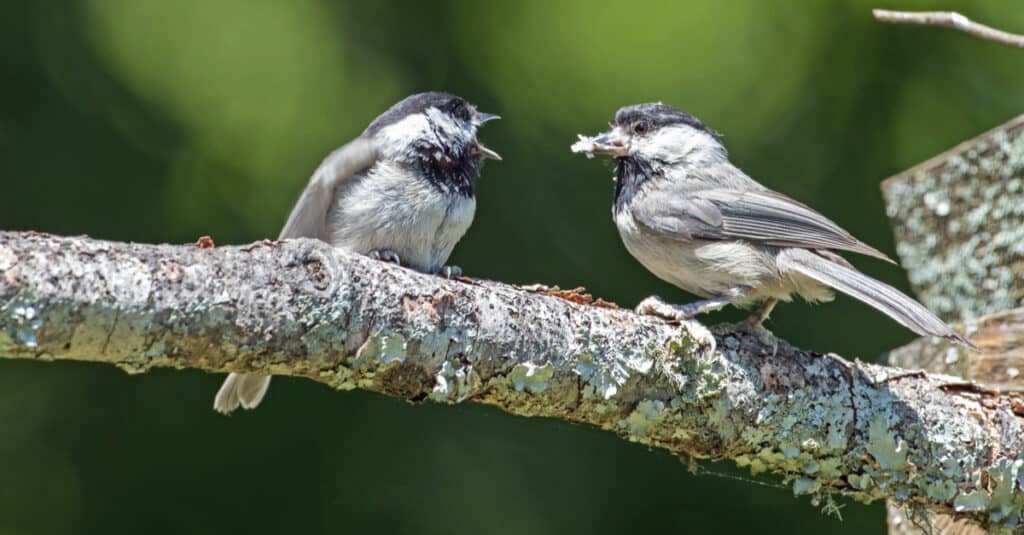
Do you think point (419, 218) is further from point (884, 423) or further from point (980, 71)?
point (980, 71)

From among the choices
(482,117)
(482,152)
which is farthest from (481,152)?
(482,117)

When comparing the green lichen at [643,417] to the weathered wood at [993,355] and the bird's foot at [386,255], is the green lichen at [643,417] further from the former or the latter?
the bird's foot at [386,255]

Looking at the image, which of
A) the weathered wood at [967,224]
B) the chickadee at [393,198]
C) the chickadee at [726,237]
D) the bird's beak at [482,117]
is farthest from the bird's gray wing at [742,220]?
the bird's beak at [482,117]

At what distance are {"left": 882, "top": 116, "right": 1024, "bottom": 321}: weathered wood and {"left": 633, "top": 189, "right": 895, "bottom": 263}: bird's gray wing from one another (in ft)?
0.49

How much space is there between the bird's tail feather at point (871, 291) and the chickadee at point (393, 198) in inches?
Result: 39.6

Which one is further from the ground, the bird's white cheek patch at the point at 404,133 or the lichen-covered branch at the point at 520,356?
the bird's white cheek patch at the point at 404,133

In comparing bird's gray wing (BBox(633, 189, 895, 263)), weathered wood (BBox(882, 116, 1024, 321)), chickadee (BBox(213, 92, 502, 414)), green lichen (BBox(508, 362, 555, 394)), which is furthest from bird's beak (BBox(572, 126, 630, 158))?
green lichen (BBox(508, 362, 555, 394))

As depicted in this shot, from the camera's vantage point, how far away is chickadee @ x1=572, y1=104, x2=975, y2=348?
9.59 ft

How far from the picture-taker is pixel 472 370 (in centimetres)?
204

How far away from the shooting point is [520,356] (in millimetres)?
2086

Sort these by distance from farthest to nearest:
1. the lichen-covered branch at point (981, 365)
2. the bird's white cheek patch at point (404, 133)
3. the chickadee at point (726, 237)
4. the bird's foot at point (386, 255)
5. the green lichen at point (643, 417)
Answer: the bird's white cheek patch at point (404, 133)
the bird's foot at point (386, 255)
the chickadee at point (726, 237)
the lichen-covered branch at point (981, 365)
the green lichen at point (643, 417)

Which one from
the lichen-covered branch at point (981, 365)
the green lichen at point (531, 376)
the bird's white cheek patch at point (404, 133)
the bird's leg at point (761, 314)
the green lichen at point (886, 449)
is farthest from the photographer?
the bird's white cheek patch at point (404, 133)

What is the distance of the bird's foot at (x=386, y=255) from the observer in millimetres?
3088

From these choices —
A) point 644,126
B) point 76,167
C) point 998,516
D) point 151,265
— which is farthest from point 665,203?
point 76,167
